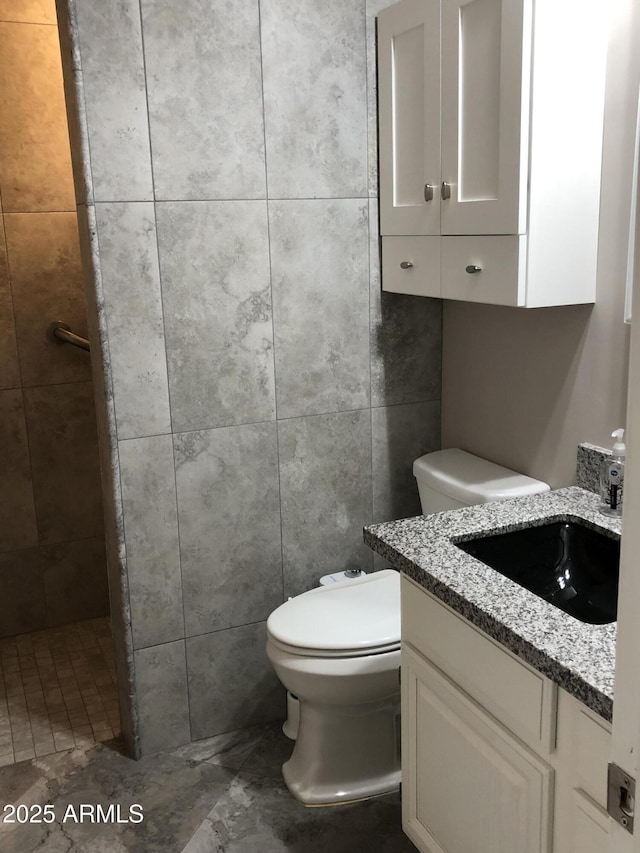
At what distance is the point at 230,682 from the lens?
8.01 ft

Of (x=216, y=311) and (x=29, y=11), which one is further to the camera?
(x=29, y=11)

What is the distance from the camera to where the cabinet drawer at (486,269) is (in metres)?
1.82

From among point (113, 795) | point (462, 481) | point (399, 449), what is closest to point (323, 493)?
point (399, 449)

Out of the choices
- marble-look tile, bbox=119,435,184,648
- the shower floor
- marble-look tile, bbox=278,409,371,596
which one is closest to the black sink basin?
marble-look tile, bbox=278,409,371,596

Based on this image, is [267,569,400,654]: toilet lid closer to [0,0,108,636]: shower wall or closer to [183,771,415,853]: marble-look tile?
[183,771,415,853]: marble-look tile

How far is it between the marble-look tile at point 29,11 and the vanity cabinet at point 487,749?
87.4 inches

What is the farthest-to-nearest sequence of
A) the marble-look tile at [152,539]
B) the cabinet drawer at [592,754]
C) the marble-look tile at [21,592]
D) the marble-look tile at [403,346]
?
the marble-look tile at [21,592] < the marble-look tile at [403,346] < the marble-look tile at [152,539] < the cabinet drawer at [592,754]

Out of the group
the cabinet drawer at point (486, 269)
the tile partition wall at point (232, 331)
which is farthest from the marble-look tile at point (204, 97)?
the cabinet drawer at point (486, 269)

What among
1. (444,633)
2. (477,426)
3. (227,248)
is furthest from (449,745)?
(227,248)

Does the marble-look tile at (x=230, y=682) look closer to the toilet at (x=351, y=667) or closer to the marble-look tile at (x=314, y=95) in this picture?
the toilet at (x=351, y=667)

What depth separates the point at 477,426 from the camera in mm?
2418

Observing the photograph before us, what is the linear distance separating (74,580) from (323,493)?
48.1 inches

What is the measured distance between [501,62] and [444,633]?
1.19 meters

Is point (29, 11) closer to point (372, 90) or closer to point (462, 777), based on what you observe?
point (372, 90)
